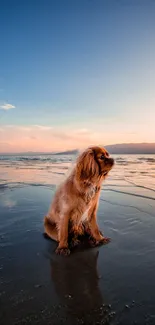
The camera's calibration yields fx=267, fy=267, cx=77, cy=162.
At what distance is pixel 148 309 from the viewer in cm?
240

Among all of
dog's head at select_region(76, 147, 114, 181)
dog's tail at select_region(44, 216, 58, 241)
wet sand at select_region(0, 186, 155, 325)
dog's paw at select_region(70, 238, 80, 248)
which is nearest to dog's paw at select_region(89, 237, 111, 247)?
wet sand at select_region(0, 186, 155, 325)

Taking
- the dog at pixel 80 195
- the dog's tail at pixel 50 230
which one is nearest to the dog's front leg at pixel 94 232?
the dog at pixel 80 195

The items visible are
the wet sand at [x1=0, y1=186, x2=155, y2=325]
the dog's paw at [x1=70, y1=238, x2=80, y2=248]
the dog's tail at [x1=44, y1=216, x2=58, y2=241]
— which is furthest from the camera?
the dog's tail at [x1=44, y1=216, x2=58, y2=241]

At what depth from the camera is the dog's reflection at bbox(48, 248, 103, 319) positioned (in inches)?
96.4

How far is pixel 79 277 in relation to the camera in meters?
3.03

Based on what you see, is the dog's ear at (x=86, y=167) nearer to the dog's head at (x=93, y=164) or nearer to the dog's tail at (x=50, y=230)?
the dog's head at (x=93, y=164)

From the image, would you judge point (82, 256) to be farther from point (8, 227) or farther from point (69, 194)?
point (8, 227)

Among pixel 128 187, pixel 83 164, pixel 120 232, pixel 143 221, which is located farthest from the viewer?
pixel 128 187

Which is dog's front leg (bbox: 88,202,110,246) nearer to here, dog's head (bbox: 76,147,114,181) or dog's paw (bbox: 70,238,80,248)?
dog's paw (bbox: 70,238,80,248)

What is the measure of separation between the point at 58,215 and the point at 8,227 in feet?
3.78

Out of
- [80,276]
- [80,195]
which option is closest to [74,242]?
[80,195]

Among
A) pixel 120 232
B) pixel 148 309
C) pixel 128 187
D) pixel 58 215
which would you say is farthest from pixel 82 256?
pixel 128 187

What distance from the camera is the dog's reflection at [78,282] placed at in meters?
2.45

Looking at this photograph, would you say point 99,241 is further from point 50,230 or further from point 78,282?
point 78,282
